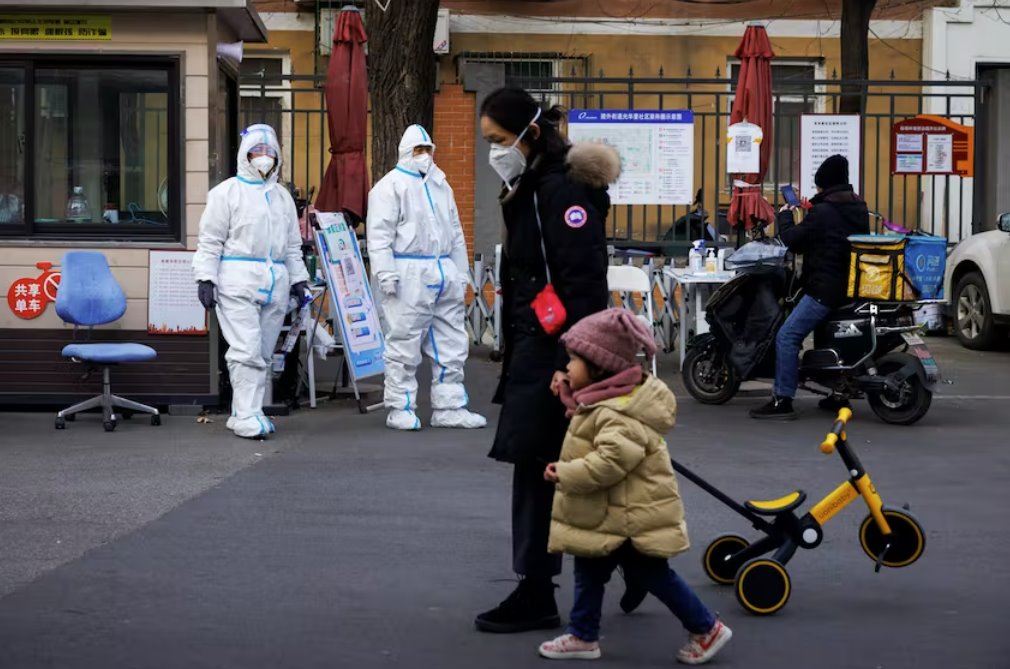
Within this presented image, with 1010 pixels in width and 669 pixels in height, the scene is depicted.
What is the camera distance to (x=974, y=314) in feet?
54.4

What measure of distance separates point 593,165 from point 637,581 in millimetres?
1496

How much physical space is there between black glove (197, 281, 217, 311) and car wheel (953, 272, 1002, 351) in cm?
870

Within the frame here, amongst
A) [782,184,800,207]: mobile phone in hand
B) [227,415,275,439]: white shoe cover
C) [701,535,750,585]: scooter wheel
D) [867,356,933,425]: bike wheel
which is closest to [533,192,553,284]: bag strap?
[701,535,750,585]: scooter wheel

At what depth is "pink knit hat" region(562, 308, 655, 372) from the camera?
5383mm

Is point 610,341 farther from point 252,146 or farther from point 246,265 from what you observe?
point 252,146

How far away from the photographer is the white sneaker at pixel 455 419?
11.3 meters

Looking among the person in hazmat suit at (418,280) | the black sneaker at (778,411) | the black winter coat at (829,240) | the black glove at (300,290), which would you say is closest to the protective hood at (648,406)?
the person in hazmat suit at (418,280)

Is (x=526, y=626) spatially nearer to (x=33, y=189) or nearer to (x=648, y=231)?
(x=33, y=189)

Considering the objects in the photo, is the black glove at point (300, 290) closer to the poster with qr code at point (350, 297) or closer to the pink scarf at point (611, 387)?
the poster with qr code at point (350, 297)

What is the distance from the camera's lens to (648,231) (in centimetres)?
2112

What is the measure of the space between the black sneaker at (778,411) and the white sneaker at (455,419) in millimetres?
2069

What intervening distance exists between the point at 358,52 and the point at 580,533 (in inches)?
329

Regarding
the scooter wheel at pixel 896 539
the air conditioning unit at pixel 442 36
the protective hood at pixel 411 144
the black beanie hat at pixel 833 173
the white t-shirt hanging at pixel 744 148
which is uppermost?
the air conditioning unit at pixel 442 36

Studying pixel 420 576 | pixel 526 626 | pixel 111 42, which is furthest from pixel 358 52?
pixel 526 626
